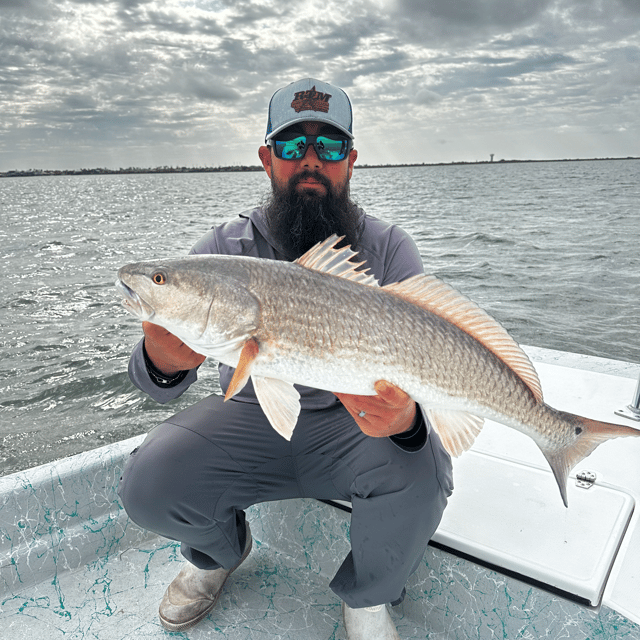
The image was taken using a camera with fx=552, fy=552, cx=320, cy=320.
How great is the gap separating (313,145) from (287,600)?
2.36 metres

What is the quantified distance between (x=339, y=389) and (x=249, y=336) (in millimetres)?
362

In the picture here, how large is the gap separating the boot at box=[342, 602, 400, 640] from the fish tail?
896 mm

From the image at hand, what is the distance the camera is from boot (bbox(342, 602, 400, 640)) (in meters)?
2.29

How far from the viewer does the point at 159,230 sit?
84.3ft

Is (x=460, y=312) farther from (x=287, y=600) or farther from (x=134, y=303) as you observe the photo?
(x=287, y=600)

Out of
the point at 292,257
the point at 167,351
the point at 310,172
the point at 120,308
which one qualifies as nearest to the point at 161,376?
the point at 167,351

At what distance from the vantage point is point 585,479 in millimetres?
2652

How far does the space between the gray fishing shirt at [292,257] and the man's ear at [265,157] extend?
16.2 inches

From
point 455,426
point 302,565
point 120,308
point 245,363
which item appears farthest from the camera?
point 120,308

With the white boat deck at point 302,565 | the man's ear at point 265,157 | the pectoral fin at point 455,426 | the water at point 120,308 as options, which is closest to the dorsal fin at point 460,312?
the pectoral fin at point 455,426

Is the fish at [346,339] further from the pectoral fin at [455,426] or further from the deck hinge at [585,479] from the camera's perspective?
the deck hinge at [585,479]

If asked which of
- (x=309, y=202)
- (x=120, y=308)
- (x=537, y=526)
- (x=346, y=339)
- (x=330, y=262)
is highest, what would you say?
(x=309, y=202)

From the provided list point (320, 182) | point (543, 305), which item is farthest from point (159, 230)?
point (320, 182)

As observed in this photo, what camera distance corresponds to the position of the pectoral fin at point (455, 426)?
206 cm
